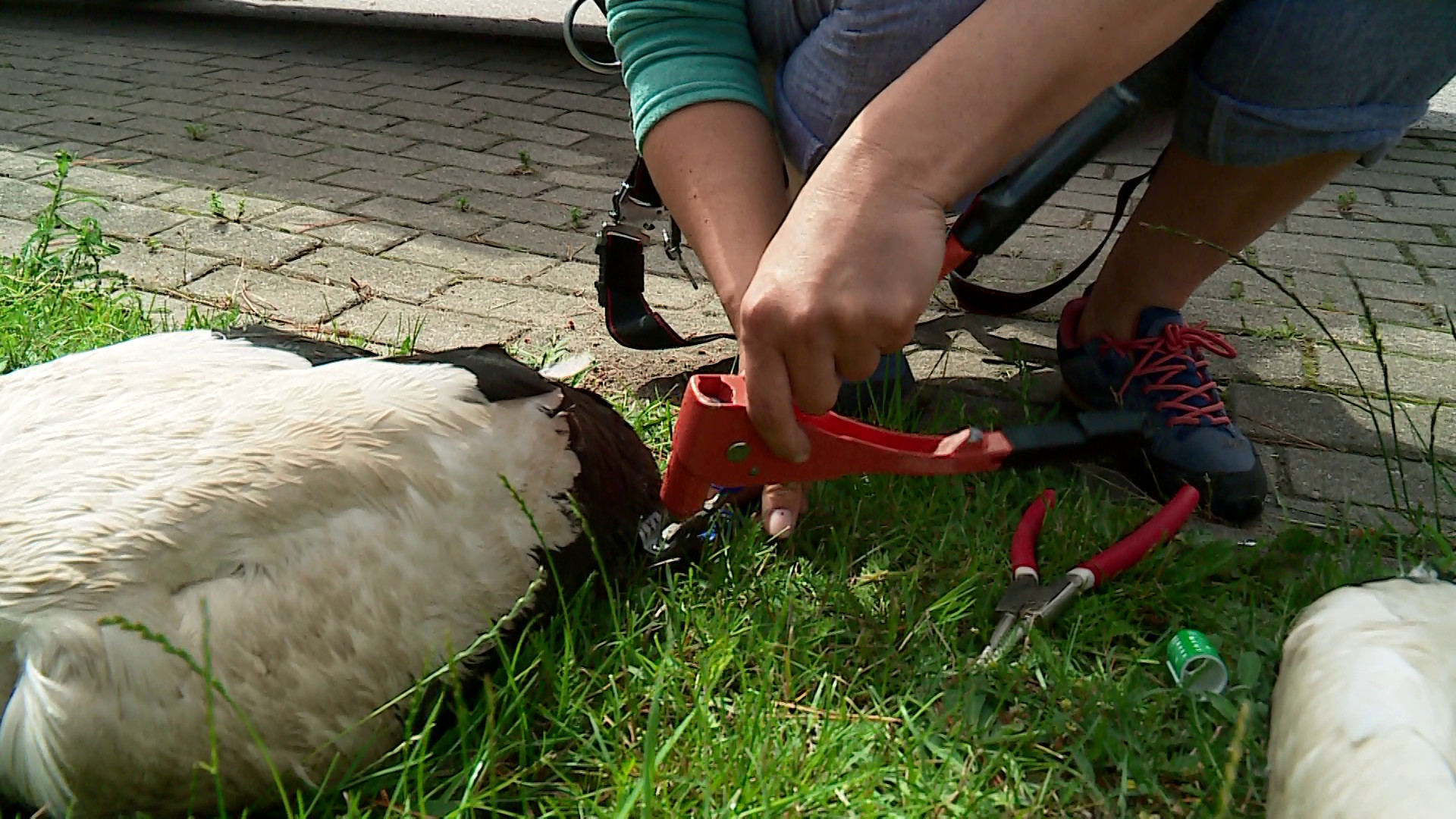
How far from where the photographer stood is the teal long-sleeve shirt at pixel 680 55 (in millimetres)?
1849

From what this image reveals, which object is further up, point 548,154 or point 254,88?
point 254,88

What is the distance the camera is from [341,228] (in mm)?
3480

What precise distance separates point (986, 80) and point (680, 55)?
0.69 metres

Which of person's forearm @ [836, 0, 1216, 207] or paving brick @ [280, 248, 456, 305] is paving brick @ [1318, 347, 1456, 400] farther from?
paving brick @ [280, 248, 456, 305]

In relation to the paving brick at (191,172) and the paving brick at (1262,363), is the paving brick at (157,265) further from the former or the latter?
the paving brick at (1262,363)

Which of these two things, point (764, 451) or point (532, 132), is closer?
point (764, 451)

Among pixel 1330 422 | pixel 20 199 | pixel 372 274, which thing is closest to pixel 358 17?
pixel 20 199

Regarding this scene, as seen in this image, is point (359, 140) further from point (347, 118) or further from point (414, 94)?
point (414, 94)

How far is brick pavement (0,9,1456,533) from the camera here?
2.65 metres

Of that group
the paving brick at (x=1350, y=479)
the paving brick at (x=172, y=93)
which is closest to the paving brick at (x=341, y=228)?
the paving brick at (x=172, y=93)

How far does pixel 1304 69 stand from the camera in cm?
196

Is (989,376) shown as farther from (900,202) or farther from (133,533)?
(133,533)

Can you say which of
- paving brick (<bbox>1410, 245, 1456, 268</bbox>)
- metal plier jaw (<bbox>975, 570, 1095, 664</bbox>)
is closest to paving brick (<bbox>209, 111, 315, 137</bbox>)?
metal plier jaw (<bbox>975, 570, 1095, 664</bbox>)

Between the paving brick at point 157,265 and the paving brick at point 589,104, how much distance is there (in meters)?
2.27
